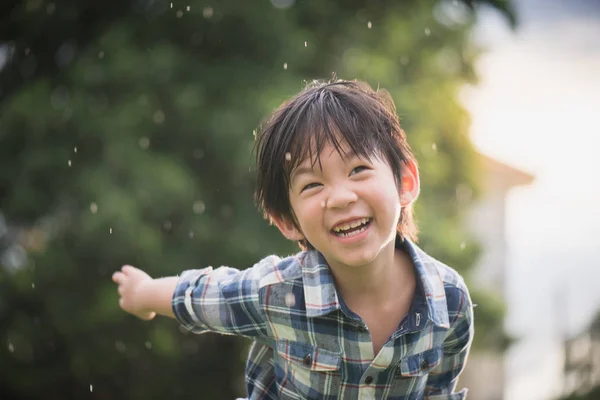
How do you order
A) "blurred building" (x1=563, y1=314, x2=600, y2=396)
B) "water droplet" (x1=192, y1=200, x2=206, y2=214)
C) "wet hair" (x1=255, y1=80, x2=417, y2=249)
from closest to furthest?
"wet hair" (x1=255, y1=80, x2=417, y2=249)
"water droplet" (x1=192, y1=200, x2=206, y2=214)
"blurred building" (x1=563, y1=314, x2=600, y2=396)

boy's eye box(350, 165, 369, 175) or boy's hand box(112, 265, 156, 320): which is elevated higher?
boy's eye box(350, 165, 369, 175)

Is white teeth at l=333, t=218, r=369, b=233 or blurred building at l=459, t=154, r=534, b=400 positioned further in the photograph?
blurred building at l=459, t=154, r=534, b=400

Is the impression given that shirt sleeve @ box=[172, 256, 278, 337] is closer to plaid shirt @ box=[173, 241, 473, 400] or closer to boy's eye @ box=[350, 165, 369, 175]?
plaid shirt @ box=[173, 241, 473, 400]

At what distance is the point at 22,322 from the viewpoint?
5.79m

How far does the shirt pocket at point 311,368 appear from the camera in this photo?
6.98 feet

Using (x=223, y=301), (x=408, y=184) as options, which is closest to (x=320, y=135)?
(x=408, y=184)

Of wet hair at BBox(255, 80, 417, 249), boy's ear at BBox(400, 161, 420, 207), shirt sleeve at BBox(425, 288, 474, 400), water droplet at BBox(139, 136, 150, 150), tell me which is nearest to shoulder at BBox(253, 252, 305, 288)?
wet hair at BBox(255, 80, 417, 249)

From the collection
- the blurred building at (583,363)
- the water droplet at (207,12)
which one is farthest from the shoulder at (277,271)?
the blurred building at (583,363)

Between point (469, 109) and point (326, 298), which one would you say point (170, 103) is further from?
point (326, 298)

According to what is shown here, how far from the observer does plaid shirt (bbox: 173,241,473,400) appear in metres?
2.12

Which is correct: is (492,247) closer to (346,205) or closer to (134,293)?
(134,293)

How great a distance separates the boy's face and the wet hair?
3 centimetres

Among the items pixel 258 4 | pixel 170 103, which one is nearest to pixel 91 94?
pixel 170 103

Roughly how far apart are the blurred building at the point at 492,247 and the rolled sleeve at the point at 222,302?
7.08 m
